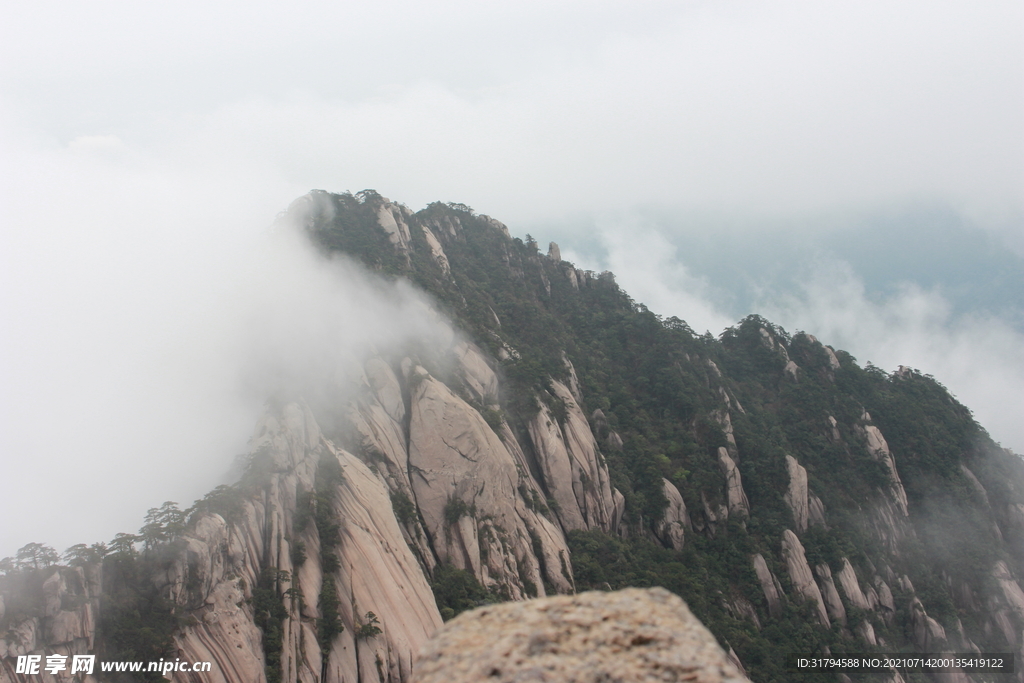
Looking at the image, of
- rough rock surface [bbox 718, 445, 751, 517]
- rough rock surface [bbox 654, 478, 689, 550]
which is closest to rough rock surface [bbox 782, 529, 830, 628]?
rough rock surface [bbox 718, 445, 751, 517]

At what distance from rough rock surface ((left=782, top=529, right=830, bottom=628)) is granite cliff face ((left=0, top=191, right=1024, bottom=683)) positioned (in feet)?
0.79

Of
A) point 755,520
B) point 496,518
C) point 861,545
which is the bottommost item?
point 861,545

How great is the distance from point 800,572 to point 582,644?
71.7 meters

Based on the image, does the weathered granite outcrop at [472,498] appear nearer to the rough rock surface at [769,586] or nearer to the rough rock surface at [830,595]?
the rough rock surface at [769,586]

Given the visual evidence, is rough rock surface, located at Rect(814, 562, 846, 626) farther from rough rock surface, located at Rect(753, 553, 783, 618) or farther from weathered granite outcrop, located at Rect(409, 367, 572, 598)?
weathered granite outcrop, located at Rect(409, 367, 572, 598)

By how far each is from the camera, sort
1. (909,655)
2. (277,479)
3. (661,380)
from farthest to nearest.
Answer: (661,380) < (909,655) < (277,479)

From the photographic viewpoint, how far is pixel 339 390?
4875 centimetres

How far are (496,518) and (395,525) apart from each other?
10.9 m

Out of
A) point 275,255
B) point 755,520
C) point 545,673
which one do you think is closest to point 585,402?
point 755,520

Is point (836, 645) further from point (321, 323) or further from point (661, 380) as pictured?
point (321, 323)

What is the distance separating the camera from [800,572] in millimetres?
64312

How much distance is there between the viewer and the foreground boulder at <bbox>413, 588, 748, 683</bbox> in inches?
208

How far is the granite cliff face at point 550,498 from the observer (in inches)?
1212

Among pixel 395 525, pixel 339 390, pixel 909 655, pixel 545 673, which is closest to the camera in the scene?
pixel 545 673
